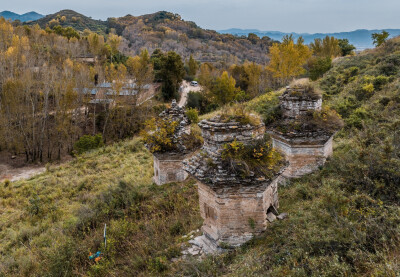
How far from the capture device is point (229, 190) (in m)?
5.34

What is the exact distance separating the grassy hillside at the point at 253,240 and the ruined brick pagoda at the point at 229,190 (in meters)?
0.37

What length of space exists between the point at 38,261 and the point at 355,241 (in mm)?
7773

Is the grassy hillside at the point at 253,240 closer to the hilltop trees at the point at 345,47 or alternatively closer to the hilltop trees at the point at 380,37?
the hilltop trees at the point at 380,37

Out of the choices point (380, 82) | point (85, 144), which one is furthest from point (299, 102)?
point (85, 144)

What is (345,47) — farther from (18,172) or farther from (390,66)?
(18,172)

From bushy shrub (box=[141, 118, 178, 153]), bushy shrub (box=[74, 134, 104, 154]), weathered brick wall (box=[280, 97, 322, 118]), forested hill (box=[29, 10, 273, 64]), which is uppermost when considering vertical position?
forested hill (box=[29, 10, 273, 64])

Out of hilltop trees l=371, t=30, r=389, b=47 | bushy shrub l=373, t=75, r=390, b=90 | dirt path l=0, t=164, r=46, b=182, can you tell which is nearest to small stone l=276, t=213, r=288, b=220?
bushy shrub l=373, t=75, r=390, b=90

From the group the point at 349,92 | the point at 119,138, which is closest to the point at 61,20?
the point at 119,138

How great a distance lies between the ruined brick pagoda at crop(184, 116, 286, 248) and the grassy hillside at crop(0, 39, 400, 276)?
0.37 m

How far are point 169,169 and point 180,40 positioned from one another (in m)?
88.9

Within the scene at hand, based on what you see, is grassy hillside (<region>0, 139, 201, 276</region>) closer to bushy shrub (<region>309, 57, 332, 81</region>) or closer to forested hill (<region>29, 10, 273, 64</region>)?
bushy shrub (<region>309, 57, 332, 81</region>)

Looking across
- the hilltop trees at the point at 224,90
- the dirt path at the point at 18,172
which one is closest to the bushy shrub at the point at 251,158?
the dirt path at the point at 18,172

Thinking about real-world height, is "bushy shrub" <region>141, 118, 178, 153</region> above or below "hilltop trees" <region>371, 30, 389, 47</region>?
below

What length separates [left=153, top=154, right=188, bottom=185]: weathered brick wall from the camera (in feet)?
32.6
